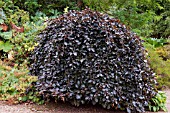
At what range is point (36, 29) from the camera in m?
5.21

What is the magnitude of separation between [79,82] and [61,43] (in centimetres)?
55

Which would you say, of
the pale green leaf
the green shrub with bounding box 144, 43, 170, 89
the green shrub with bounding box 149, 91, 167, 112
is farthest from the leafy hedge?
the green shrub with bounding box 144, 43, 170, 89

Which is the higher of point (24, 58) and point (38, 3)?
point (38, 3)

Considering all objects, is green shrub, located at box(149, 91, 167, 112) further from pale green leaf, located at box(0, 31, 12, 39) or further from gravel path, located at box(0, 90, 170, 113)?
pale green leaf, located at box(0, 31, 12, 39)

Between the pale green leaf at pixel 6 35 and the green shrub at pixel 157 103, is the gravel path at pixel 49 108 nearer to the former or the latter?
the green shrub at pixel 157 103

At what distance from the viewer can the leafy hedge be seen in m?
3.41

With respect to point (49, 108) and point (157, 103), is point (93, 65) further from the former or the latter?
point (157, 103)

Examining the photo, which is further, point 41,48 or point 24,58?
point 24,58

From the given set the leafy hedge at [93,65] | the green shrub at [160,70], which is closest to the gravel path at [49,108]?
the leafy hedge at [93,65]

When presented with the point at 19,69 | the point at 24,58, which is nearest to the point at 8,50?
the point at 24,58

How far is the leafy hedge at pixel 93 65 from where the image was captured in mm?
3408

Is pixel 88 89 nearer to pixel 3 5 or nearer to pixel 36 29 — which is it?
pixel 36 29

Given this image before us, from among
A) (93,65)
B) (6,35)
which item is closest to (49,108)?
(93,65)

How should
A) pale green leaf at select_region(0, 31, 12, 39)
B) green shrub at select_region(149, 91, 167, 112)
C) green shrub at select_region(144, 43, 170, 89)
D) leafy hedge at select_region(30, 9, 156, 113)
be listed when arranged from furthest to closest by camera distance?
green shrub at select_region(144, 43, 170, 89)
pale green leaf at select_region(0, 31, 12, 39)
green shrub at select_region(149, 91, 167, 112)
leafy hedge at select_region(30, 9, 156, 113)
